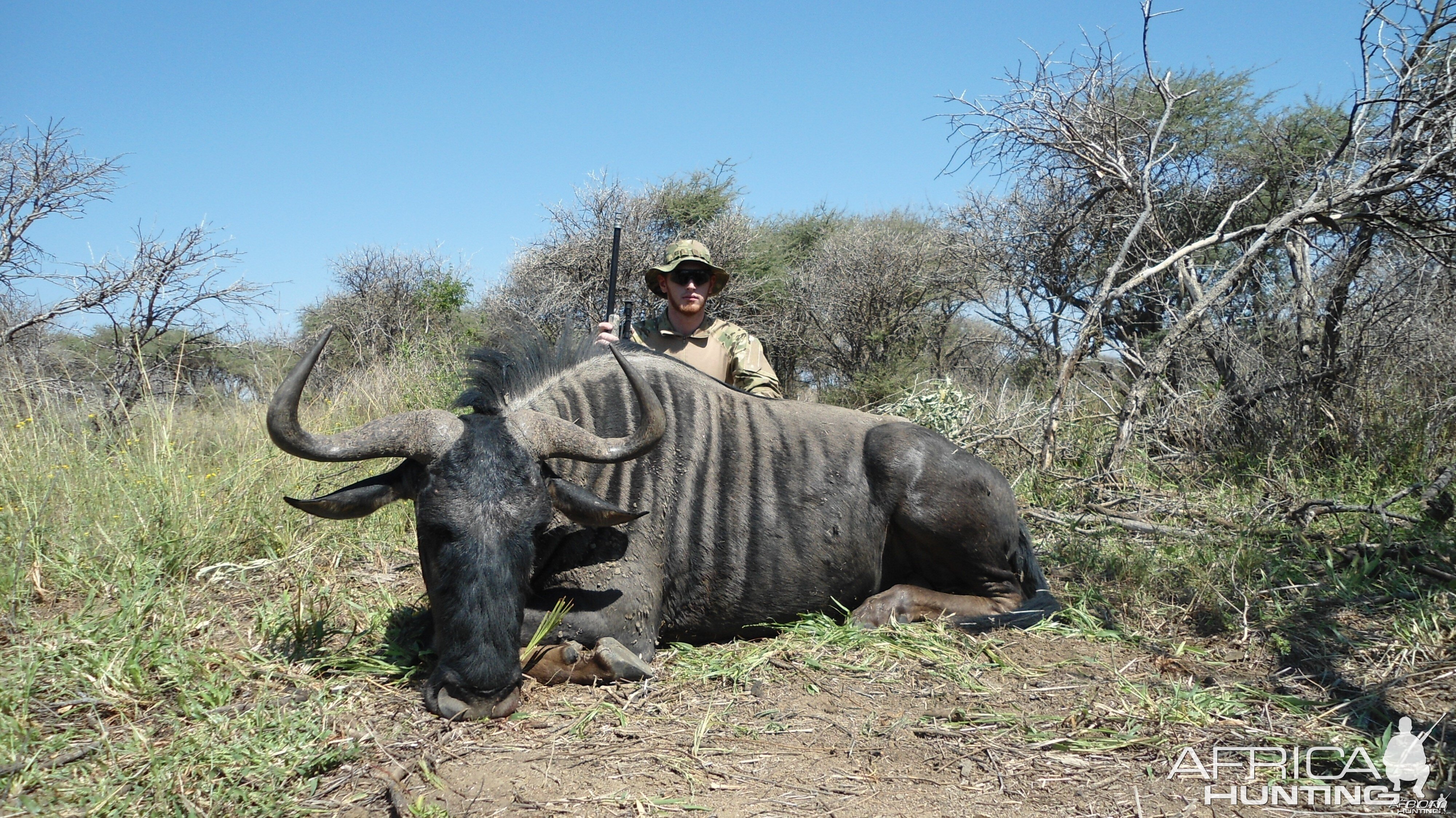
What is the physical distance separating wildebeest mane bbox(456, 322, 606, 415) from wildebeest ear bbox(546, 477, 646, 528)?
46 cm

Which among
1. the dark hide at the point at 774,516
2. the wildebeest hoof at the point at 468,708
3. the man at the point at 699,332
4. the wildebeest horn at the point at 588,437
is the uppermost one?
the man at the point at 699,332

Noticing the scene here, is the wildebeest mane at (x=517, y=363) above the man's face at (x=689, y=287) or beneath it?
beneath

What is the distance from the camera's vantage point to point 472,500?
2859 mm

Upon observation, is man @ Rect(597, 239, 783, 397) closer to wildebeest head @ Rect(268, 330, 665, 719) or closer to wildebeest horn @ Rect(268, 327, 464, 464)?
wildebeest head @ Rect(268, 330, 665, 719)

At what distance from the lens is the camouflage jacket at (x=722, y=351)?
582cm

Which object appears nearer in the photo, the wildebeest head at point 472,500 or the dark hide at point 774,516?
the wildebeest head at point 472,500

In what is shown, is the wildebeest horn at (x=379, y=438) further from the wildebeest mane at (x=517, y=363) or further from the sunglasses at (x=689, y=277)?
the sunglasses at (x=689, y=277)

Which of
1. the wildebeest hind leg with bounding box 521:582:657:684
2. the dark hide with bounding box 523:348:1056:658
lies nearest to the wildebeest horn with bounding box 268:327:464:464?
the dark hide with bounding box 523:348:1056:658

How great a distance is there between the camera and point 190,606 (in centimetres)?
354

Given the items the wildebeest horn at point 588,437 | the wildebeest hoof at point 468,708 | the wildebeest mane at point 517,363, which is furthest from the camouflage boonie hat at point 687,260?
the wildebeest hoof at point 468,708

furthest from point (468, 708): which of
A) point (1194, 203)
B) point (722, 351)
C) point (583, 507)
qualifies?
point (1194, 203)

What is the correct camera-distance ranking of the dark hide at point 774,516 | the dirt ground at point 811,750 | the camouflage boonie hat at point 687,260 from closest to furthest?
the dirt ground at point 811,750 < the dark hide at point 774,516 < the camouflage boonie hat at point 687,260

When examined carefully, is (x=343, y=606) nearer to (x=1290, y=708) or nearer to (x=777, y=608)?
(x=777, y=608)

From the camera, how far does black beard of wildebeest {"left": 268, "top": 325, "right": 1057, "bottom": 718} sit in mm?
2832
